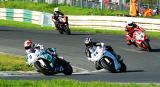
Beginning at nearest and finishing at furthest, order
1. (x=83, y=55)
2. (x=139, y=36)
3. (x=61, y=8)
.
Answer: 1. (x=83, y=55)
2. (x=139, y=36)
3. (x=61, y=8)

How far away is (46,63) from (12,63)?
9.63ft

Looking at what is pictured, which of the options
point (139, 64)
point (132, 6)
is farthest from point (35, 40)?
point (132, 6)

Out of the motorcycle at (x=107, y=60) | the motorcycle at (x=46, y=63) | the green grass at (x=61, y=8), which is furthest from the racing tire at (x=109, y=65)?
the green grass at (x=61, y=8)

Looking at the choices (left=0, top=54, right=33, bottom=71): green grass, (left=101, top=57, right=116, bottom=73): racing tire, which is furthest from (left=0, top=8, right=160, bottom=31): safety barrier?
(left=101, top=57, right=116, bottom=73): racing tire

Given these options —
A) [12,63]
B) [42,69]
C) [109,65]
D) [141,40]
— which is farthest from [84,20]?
[42,69]

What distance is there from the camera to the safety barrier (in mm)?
39719

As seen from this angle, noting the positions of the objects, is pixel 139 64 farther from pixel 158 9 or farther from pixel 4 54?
pixel 158 9

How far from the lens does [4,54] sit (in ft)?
86.8

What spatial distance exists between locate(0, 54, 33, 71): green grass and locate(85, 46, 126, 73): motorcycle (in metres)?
2.42

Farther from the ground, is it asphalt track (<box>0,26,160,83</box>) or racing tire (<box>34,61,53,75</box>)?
racing tire (<box>34,61,53,75</box>)

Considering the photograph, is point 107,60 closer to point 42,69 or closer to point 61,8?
point 42,69

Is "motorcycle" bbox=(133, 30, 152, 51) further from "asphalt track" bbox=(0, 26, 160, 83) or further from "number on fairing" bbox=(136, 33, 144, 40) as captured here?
"asphalt track" bbox=(0, 26, 160, 83)

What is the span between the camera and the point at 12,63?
22859 mm

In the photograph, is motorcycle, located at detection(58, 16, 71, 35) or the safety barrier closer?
motorcycle, located at detection(58, 16, 71, 35)
